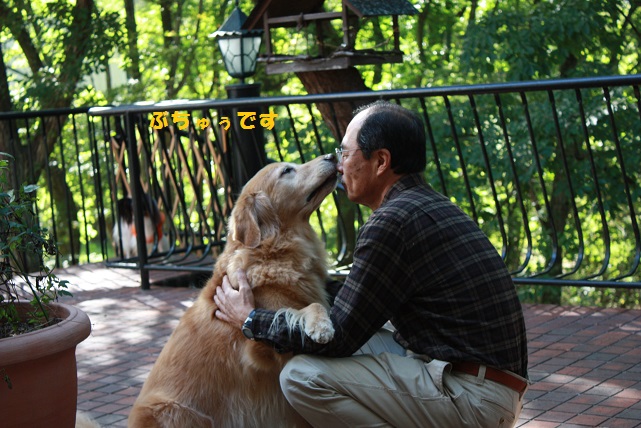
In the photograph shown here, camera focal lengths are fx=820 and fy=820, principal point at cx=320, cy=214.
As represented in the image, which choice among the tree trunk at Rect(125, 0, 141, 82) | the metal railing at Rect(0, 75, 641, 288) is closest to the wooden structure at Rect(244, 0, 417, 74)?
the metal railing at Rect(0, 75, 641, 288)

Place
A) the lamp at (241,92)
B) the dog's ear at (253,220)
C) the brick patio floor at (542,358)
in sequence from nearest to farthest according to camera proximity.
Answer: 1. the dog's ear at (253,220)
2. the brick patio floor at (542,358)
3. the lamp at (241,92)

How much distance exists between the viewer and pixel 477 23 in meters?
10.3

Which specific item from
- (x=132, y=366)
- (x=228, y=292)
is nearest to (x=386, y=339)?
(x=228, y=292)

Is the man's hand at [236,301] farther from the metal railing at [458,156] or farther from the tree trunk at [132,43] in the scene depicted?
the tree trunk at [132,43]

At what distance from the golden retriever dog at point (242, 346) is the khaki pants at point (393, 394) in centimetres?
23

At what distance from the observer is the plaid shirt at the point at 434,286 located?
290 cm

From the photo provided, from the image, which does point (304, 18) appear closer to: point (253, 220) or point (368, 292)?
point (253, 220)

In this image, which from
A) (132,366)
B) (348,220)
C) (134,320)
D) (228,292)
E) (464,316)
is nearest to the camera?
(464,316)

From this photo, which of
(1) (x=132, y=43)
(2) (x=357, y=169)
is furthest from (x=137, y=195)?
(1) (x=132, y=43)

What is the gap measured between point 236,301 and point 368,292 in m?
0.62

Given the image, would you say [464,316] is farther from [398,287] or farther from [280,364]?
[280,364]

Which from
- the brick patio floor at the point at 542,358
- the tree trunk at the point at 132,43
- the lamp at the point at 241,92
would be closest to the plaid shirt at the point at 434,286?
the brick patio floor at the point at 542,358

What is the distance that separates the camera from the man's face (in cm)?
311

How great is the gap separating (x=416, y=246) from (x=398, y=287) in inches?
6.3
